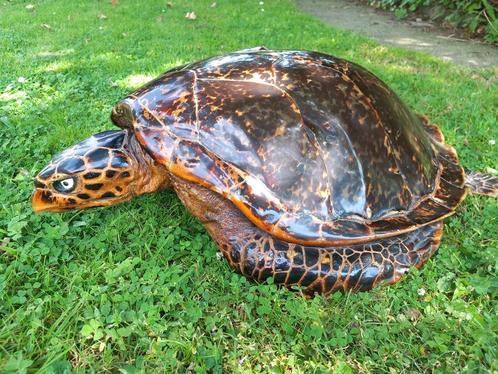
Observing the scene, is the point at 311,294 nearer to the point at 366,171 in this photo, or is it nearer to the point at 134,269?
the point at 366,171

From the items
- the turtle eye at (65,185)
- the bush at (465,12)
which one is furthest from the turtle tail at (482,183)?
the bush at (465,12)

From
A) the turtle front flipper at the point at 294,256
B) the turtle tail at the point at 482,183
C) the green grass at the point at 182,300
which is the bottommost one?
the green grass at the point at 182,300

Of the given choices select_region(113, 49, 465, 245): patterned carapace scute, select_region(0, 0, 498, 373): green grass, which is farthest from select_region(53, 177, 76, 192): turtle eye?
select_region(113, 49, 465, 245): patterned carapace scute

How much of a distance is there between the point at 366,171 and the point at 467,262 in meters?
0.85

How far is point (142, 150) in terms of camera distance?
8.30 ft

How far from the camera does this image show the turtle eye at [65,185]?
97.3 inches

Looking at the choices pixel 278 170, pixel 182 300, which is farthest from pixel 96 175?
pixel 278 170

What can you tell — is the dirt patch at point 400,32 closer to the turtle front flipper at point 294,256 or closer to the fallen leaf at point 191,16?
the fallen leaf at point 191,16

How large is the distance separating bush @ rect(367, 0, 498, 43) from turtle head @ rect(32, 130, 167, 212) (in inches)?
235

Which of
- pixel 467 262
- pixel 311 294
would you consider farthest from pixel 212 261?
pixel 467 262

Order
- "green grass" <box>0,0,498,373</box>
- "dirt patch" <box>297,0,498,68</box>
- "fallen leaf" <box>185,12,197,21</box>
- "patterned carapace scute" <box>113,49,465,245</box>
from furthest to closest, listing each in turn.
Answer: "fallen leaf" <box>185,12,197,21</box>
"dirt patch" <box>297,0,498,68</box>
"patterned carapace scute" <box>113,49,465,245</box>
"green grass" <box>0,0,498,373</box>

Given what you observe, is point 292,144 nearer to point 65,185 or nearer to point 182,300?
point 182,300

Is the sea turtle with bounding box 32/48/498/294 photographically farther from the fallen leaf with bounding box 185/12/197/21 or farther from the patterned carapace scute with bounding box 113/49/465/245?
the fallen leaf with bounding box 185/12/197/21

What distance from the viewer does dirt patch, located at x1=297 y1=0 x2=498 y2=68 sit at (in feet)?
19.5
